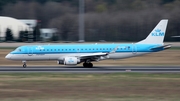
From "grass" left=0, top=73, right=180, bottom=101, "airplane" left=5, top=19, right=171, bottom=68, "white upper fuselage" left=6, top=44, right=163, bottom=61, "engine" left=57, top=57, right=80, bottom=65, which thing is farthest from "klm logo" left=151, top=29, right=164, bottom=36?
"grass" left=0, top=73, right=180, bottom=101

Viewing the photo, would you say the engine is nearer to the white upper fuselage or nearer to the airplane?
the airplane

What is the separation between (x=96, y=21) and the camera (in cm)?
9331

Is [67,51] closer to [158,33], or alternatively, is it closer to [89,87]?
[158,33]

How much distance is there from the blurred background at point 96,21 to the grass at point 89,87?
49.3m

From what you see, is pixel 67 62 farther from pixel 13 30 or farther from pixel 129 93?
pixel 13 30

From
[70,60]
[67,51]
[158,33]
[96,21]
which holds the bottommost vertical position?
[70,60]

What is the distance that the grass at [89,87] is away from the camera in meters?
24.8

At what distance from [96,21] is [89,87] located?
65.1 m

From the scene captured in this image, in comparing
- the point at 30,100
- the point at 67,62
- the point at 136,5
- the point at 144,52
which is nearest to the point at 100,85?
the point at 30,100

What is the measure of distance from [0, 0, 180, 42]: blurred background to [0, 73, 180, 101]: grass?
49.3 meters

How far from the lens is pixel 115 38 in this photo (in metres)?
89.3

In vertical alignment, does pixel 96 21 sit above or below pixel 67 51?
above

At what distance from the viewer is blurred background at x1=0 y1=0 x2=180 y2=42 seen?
8944cm

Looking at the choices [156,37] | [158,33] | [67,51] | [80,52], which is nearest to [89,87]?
[80,52]
